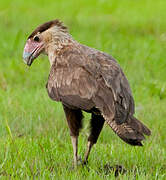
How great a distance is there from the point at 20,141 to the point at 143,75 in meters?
3.94

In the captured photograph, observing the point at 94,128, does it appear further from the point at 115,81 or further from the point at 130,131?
the point at 130,131

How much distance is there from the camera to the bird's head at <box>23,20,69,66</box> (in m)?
5.52

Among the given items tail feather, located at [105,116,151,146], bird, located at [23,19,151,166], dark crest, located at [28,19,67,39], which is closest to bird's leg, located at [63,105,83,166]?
bird, located at [23,19,151,166]

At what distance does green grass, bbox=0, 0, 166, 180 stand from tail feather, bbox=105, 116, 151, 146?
31 cm

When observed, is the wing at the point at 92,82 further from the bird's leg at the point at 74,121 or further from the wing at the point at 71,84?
the bird's leg at the point at 74,121

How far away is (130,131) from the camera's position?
183 inches

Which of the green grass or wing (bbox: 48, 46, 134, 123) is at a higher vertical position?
wing (bbox: 48, 46, 134, 123)

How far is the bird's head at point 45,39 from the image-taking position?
18.1 ft

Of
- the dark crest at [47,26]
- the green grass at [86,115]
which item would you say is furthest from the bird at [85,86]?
the green grass at [86,115]

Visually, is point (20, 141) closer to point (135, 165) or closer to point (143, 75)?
point (135, 165)

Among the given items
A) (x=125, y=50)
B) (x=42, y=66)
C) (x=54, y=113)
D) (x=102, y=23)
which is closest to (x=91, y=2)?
(x=102, y=23)

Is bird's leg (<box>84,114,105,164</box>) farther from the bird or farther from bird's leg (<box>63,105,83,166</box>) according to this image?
bird's leg (<box>63,105,83,166</box>)

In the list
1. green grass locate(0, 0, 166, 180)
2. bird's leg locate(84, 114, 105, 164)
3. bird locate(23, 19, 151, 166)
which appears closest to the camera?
bird locate(23, 19, 151, 166)

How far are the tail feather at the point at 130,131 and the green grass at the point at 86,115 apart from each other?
31 cm
